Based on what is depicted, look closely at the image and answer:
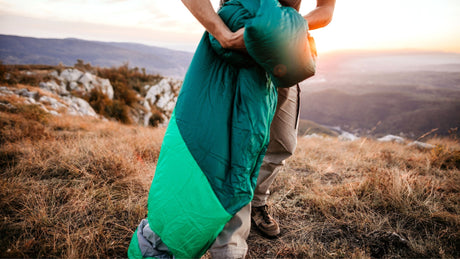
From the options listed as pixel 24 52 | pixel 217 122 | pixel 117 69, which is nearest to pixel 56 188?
pixel 217 122

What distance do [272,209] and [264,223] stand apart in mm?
329

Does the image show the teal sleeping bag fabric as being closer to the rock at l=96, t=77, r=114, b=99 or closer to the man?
the man

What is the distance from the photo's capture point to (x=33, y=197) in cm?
187

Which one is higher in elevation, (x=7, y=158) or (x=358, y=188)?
(x=358, y=188)

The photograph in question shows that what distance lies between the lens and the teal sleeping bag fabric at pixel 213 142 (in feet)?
3.11

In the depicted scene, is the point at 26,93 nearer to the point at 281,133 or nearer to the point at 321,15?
the point at 281,133

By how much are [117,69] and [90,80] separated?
127 inches

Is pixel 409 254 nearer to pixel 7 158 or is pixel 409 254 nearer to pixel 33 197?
pixel 33 197

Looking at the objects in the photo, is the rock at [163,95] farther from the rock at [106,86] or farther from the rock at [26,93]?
the rock at [26,93]

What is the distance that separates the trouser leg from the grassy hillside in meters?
0.56

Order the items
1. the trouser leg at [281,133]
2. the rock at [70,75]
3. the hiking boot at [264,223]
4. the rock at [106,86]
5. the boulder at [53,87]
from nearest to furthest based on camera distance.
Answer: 1. the trouser leg at [281,133]
2. the hiking boot at [264,223]
3. the boulder at [53,87]
4. the rock at [70,75]
5. the rock at [106,86]

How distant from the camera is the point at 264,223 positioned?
171 cm

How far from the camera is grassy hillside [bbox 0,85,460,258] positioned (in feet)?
5.01

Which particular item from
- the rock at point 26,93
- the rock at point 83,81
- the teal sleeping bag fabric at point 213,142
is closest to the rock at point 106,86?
the rock at point 83,81
